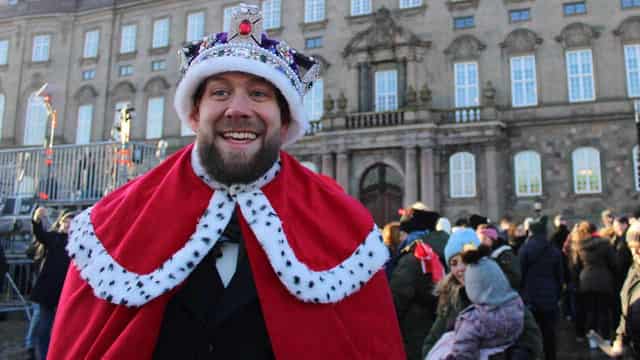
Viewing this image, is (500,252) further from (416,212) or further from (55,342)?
(55,342)

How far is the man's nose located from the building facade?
73.6 feet

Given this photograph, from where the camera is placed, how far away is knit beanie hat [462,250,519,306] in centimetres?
460

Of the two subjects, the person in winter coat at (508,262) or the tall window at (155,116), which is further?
the tall window at (155,116)

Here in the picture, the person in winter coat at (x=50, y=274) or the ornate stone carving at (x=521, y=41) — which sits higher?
the ornate stone carving at (x=521, y=41)

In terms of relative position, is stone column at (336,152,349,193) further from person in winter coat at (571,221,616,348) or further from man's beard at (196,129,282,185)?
man's beard at (196,129,282,185)

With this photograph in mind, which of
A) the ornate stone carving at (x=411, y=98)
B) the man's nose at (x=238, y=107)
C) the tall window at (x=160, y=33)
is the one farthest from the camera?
the tall window at (x=160, y=33)

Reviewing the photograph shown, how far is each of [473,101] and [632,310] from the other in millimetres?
21679

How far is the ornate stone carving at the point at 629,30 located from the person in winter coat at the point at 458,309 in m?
23.2

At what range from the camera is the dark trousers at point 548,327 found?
796 cm

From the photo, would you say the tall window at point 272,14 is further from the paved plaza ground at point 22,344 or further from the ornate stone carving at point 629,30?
the paved plaza ground at point 22,344

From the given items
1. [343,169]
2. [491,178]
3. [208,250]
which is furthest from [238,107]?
[343,169]

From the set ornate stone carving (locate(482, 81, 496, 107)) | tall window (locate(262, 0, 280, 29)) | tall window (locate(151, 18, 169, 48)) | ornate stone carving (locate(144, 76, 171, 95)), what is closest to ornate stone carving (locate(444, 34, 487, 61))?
ornate stone carving (locate(482, 81, 496, 107))

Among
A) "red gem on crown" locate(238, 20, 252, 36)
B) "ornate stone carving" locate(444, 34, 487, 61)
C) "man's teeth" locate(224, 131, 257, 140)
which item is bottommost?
"man's teeth" locate(224, 131, 257, 140)

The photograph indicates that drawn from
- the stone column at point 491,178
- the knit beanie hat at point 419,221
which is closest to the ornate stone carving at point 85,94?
the stone column at point 491,178
